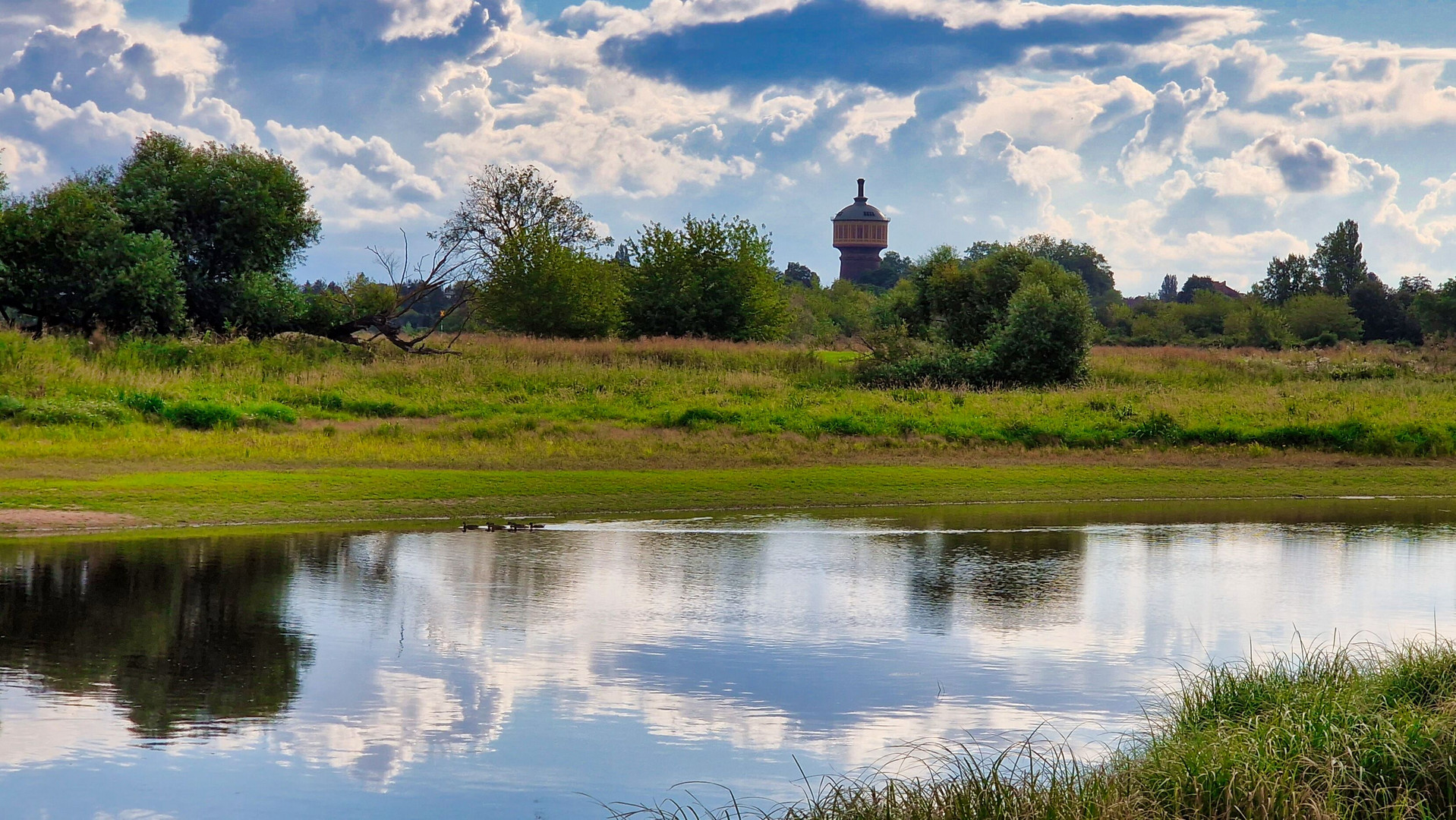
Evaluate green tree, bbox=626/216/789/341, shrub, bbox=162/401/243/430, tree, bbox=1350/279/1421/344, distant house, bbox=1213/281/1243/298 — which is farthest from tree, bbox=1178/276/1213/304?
shrub, bbox=162/401/243/430

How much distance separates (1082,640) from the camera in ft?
41.7

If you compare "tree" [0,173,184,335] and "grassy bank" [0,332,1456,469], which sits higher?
"tree" [0,173,184,335]

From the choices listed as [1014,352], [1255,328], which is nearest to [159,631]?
[1014,352]

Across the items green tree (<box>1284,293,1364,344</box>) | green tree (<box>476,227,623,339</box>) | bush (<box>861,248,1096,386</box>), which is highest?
green tree (<box>1284,293,1364,344</box>)

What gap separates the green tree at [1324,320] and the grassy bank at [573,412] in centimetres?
4521

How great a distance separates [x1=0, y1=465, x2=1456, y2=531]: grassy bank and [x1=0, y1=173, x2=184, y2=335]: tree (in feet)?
55.2

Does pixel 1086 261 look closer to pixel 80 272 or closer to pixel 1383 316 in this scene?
pixel 1383 316

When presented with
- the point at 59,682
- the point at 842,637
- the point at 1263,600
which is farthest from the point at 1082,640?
the point at 59,682

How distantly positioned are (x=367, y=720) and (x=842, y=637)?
16.1 ft

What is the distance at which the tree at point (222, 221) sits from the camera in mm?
44000

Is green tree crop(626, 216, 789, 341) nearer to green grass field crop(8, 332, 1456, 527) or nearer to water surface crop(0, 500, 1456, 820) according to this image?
green grass field crop(8, 332, 1456, 527)

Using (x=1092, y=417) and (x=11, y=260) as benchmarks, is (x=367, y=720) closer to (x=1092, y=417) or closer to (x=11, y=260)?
(x=1092, y=417)

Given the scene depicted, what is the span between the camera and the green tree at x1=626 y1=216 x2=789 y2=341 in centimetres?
5456

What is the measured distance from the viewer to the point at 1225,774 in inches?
289
